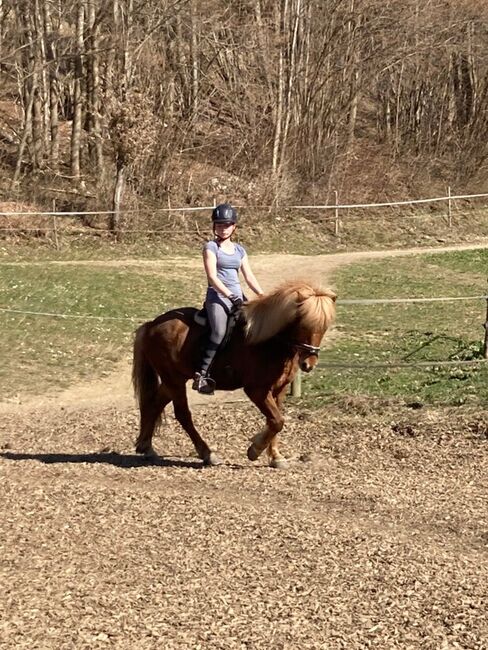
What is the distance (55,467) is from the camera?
8.38 m

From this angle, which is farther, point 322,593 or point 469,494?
point 469,494

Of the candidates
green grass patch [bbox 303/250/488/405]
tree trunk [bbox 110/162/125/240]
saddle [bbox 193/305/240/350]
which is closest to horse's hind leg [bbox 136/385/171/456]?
saddle [bbox 193/305/240/350]

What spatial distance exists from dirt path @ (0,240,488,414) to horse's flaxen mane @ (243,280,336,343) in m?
0.38

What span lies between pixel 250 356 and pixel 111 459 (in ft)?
5.98

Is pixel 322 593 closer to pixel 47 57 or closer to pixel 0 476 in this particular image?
pixel 0 476

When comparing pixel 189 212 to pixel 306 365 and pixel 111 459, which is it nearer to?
pixel 111 459

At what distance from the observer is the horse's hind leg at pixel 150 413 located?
8742 millimetres

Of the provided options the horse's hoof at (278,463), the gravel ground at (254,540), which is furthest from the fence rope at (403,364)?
the horse's hoof at (278,463)

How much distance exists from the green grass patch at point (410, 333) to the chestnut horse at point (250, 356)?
8.76ft

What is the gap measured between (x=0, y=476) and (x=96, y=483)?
90cm

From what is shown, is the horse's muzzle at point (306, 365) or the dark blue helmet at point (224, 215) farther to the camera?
the dark blue helmet at point (224, 215)

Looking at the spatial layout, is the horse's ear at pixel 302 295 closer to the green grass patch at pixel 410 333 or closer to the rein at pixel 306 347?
the rein at pixel 306 347

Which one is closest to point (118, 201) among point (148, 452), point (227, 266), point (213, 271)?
point (148, 452)

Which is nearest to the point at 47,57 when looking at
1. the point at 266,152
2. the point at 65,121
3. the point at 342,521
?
the point at 65,121
